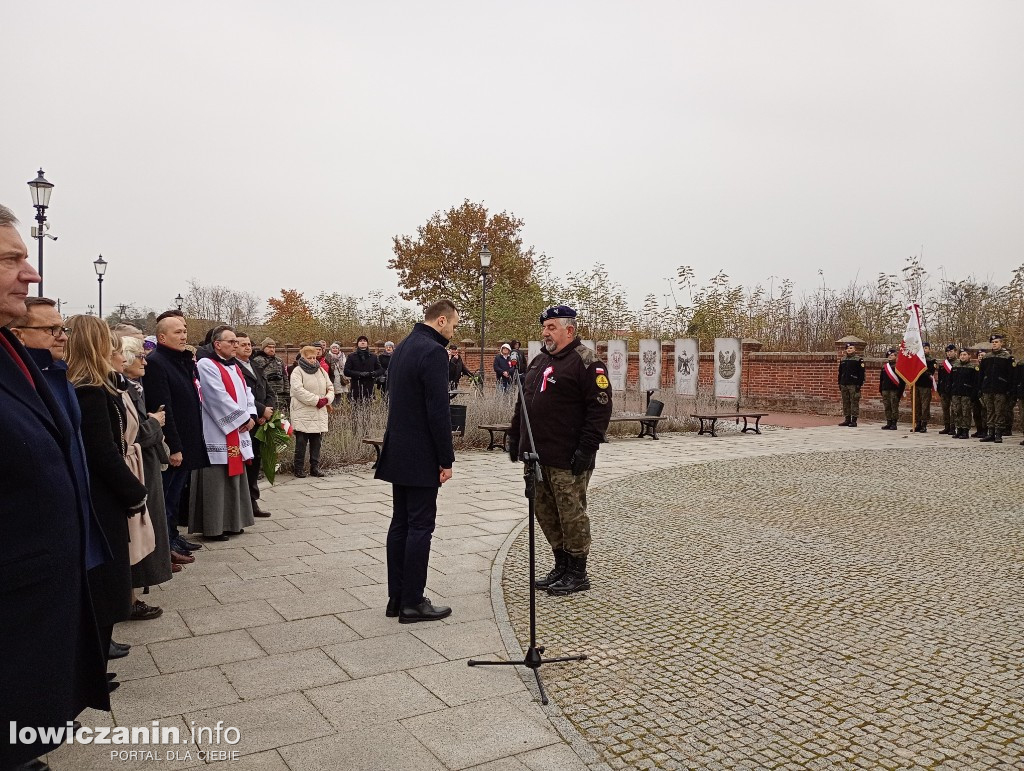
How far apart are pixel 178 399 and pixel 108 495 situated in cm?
236

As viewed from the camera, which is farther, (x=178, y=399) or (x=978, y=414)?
(x=978, y=414)

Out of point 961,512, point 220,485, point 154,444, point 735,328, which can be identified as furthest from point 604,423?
point 735,328

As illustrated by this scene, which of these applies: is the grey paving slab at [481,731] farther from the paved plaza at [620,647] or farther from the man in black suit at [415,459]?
the man in black suit at [415,459]

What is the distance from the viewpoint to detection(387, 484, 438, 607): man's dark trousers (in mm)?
4695

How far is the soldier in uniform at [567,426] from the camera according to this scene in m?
5.16

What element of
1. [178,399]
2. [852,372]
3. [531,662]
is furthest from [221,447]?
[852,372]

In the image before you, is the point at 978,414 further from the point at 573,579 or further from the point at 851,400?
the point at 573,579

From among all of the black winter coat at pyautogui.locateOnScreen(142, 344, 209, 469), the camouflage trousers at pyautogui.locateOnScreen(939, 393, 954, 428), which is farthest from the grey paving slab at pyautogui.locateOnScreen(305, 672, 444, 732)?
the camouflage trousers at pyautogui.locateOnScreen(939, 393, 954, 428)

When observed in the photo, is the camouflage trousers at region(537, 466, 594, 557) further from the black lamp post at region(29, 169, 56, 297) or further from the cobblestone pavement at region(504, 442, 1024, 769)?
the black lamp post at region(29, 169, 56, 297)

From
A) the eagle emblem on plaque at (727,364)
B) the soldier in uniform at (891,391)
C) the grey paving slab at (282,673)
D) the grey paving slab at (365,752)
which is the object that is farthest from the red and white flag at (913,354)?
the grey paving slab at (365,752)

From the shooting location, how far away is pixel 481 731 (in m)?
3.30

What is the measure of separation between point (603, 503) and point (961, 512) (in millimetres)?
3838

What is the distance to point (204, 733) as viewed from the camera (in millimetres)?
3254

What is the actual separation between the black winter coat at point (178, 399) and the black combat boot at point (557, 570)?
2867 millimetres
